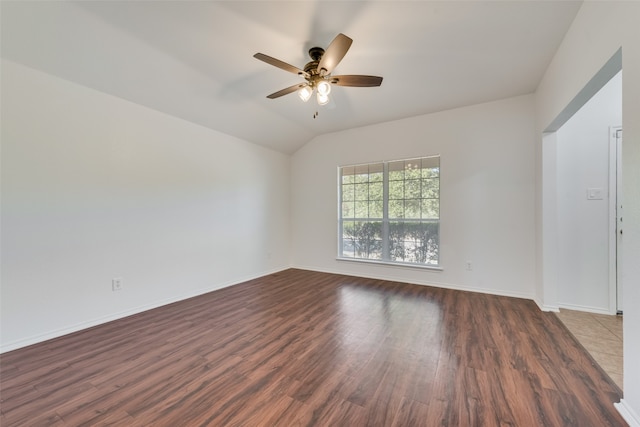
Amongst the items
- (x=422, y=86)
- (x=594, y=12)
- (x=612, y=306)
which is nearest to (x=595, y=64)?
(x=594, y=12)

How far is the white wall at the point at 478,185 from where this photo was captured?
3529 mm

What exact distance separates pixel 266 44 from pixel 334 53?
0.82 m

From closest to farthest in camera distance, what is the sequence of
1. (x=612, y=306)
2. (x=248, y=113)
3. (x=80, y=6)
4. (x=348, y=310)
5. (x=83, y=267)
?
1. (x=80, y=6)
2. (x=83, y=267)
3. (x=612, y=306)
4. (x=348, y=310)
5. (x=248, y=113)

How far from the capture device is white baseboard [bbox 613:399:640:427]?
1379 mm

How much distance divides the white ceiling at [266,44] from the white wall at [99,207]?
331mm

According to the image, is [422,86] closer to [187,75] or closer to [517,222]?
[517,222]

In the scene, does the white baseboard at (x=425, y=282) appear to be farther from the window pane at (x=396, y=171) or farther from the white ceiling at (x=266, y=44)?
the white ceiling at (x=266, y=44)

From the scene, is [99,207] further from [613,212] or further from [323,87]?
[613,212]

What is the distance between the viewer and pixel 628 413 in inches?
56.4

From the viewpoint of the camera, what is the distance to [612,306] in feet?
9.50

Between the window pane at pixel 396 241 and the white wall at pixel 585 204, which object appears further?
the window pane at pixel 396 241

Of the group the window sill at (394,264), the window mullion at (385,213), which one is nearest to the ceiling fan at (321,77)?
the window mullion at (385,213)

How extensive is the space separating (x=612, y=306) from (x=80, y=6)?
19.7ft

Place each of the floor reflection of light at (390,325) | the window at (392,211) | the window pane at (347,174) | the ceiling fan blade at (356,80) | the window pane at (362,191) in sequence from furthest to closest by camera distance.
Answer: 1. the window pane at (347,174)
2. the window pane at (362,191)
3. the window at (392,211)
4. the ceiling fan blade at (356,80)
5. the floor reflection of light at (390,325)
